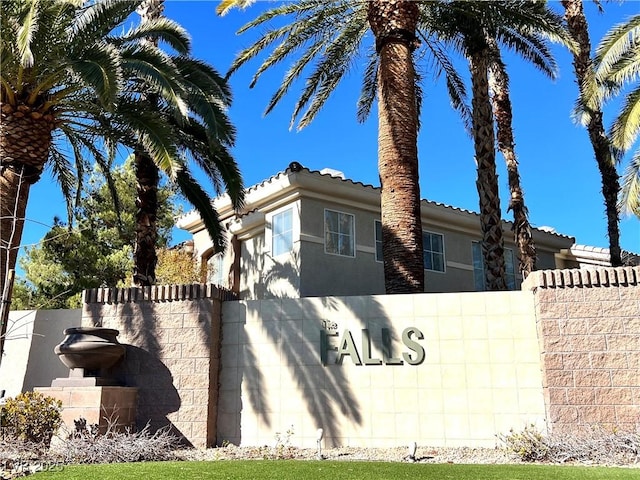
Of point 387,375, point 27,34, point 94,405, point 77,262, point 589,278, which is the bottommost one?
point 94,405

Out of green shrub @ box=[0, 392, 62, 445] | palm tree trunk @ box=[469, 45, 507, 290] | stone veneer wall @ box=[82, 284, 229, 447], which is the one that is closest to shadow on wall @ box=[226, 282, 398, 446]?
stone veneer wall @ box=[82, 284, 229, 447]

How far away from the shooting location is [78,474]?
7.14m

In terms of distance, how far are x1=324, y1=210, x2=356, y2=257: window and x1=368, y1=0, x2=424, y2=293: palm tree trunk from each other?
3.77 m

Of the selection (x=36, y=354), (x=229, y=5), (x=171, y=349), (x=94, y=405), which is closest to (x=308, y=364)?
(x=171, y=349)

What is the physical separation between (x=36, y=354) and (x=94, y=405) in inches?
138

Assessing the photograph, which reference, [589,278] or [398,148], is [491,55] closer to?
[398,148]

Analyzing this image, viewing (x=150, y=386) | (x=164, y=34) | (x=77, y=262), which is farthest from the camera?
(x=77, y=262)

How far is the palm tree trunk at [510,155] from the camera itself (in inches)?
577

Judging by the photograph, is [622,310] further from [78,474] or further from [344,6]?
[344,6]

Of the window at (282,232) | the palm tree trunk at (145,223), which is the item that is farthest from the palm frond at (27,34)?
the window at (282,232)

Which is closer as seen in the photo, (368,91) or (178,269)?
(368,91)

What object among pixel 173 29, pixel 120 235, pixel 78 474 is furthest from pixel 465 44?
pixel 120 235

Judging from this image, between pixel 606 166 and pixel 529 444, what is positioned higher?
pixel 606 166

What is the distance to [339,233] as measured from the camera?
15656 mm
